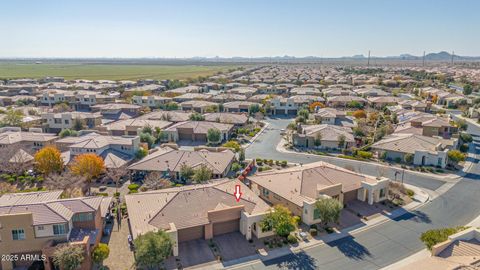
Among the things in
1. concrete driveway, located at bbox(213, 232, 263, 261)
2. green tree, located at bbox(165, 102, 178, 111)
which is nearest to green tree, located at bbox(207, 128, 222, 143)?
concrete driveway, located at bbox(213, 232, 263, 261)

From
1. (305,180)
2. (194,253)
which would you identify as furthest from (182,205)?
(305,180)

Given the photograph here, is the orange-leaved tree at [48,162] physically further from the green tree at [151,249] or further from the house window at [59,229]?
the green tree at [151,249]

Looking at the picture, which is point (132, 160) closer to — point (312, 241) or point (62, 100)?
point (312, 241)

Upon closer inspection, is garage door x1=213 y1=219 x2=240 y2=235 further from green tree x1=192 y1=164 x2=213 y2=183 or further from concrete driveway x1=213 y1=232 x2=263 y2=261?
green tree x1=192 y1=164 x2=213 y2=183

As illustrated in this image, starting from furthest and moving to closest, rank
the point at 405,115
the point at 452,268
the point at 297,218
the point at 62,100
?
the point at 62,100 → the point at 405,115 → the point at 297,218 → the point at 452,268

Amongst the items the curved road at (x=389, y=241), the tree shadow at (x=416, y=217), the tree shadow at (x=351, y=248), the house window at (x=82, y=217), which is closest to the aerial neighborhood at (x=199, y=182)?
the house window at (x=82, y=217)

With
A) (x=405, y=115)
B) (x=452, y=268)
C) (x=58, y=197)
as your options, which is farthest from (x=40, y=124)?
(x=405, y=115)

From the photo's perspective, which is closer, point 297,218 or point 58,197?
point 58,197
